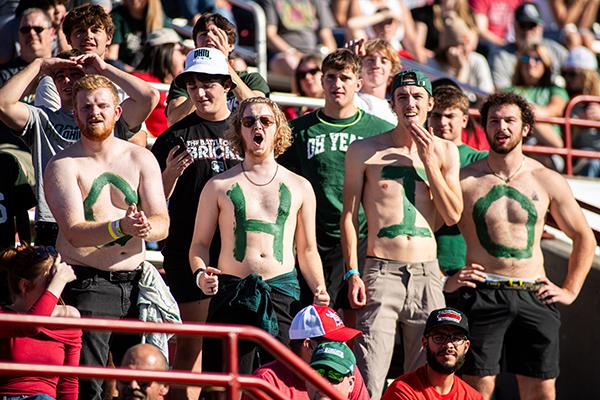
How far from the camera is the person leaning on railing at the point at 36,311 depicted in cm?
A: 724

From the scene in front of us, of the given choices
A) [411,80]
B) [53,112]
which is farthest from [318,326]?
[53,112]

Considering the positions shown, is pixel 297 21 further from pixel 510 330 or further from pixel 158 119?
pixel 510 330

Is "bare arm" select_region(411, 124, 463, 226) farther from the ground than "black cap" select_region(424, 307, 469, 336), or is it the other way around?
"bare arm" select_region(411, 124, 463, 226)

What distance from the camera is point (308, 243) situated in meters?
8.51

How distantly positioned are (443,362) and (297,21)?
7.22 metres

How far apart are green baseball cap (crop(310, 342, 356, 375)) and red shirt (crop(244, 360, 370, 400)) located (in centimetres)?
17

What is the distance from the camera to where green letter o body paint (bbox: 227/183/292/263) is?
8.30 metres

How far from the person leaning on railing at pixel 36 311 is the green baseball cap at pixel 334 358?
1.38 meters

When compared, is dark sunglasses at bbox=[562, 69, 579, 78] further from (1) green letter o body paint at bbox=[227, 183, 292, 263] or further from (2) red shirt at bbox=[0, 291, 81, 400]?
(2) red shirt at bbox=[0, 291, 81, 400]

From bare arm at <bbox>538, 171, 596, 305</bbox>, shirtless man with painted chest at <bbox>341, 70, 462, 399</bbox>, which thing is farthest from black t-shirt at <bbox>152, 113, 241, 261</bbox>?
bare arm at <bbox>538, 171, 596, 305</bbox>

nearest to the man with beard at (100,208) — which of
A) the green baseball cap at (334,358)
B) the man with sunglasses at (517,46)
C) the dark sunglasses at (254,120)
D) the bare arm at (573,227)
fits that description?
the dark sunglasses at (254,120)

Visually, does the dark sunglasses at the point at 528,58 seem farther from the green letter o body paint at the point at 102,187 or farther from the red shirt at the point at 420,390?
the green letter o body paint at the point at 102,187

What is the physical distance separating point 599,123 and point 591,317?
8.38 ft

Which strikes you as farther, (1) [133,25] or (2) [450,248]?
(1) [133,25]
